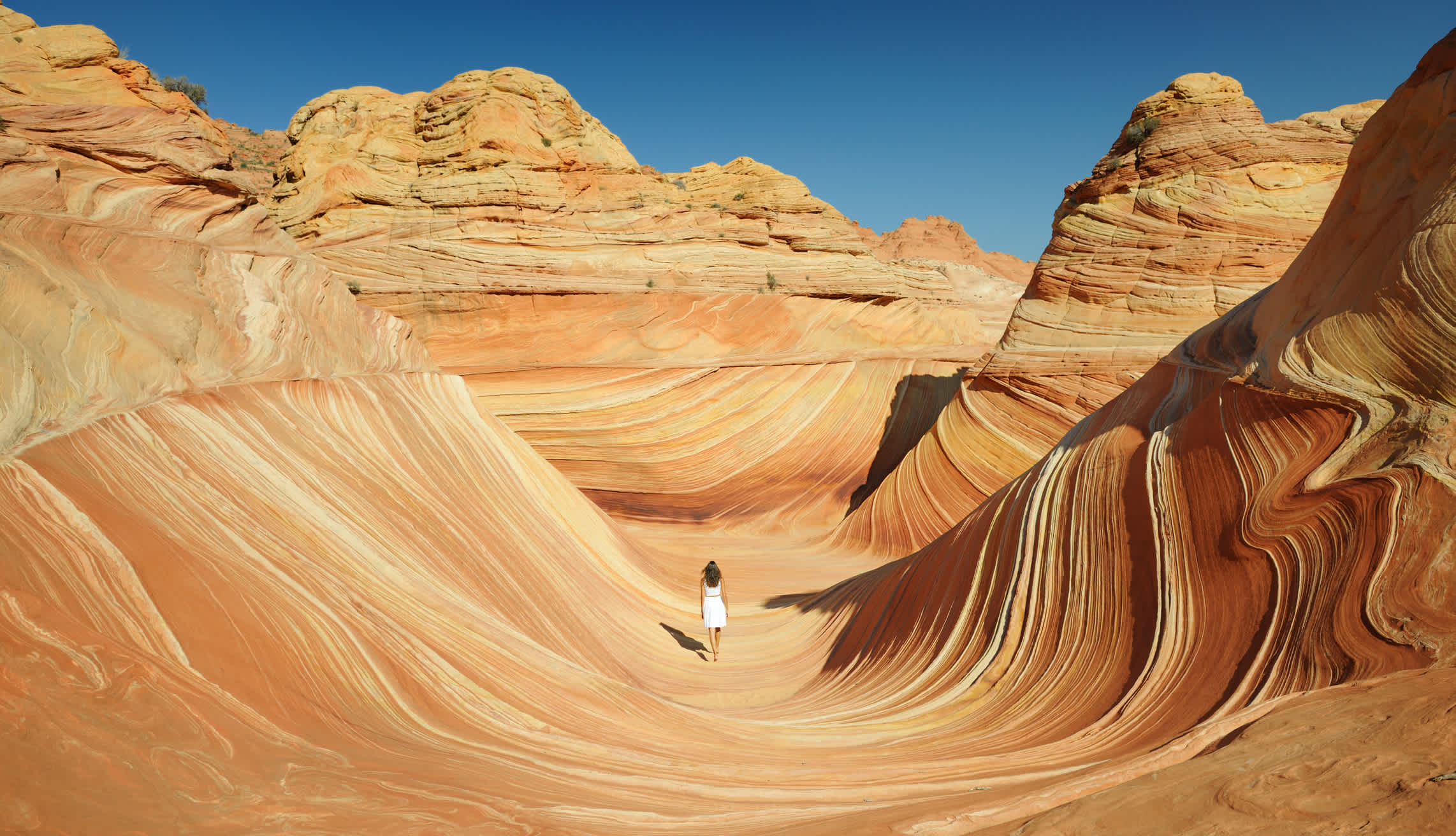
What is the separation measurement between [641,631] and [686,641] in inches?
24.3

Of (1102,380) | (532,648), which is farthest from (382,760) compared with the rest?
(1102,380)

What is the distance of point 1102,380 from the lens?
11.8 meters

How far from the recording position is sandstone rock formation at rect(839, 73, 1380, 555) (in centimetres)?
1173

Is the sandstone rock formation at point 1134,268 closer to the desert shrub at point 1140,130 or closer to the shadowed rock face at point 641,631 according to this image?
the desert shrub at point 1140,130

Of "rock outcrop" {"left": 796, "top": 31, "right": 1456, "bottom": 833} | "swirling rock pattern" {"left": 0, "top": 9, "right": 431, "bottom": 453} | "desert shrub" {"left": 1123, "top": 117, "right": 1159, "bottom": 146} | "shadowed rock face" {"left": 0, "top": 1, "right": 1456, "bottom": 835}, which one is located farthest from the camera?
"desert shrub" {"left": 1123, "top": 117, "right": 1159, "bottom": 146}

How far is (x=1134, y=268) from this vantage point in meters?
12.3

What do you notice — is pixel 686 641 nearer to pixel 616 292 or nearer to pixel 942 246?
pixel 616 292

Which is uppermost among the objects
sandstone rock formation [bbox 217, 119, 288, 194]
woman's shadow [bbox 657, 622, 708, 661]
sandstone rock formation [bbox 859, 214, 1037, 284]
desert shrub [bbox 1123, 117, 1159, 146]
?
sandstone rock formation [bbox 859, 214, 1037, 284]

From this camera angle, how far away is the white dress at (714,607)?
7.62m

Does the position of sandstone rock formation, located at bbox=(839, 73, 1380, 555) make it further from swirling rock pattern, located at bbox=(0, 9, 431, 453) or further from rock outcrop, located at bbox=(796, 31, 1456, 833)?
swirling rock pattern, located at bbox=(0, 9, 431, 453)

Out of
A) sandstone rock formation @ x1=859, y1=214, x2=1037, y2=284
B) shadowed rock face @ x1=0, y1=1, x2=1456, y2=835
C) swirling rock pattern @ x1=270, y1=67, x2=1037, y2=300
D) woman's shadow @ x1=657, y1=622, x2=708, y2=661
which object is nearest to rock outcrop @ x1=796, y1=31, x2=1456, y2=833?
shadowed rock face @ x1=0, y1=1, x2=1456, y2=835

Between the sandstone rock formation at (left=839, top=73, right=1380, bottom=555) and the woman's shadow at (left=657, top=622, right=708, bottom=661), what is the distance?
17.7 feet

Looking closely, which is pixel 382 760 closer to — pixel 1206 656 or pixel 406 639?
pixel 406 639

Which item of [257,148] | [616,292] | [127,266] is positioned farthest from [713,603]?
[257,148]
